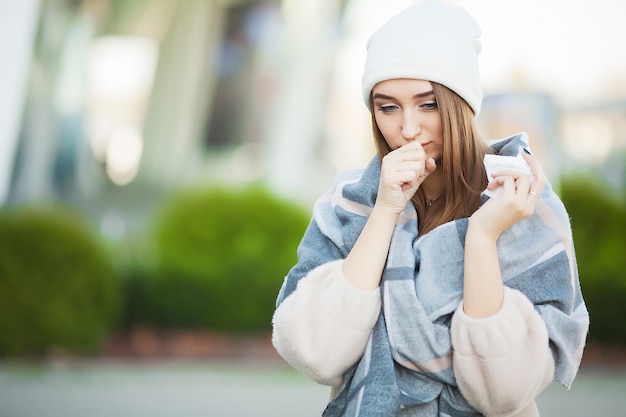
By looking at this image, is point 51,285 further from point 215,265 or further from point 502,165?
point 502,165

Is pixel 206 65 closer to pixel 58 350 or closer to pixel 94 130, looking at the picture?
pixel 94 130

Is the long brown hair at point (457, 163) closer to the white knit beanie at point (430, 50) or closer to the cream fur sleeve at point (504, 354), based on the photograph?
the white knit beanie at point (430, 50)

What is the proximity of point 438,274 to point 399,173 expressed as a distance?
0.25m

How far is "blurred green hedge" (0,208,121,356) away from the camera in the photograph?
6879mm

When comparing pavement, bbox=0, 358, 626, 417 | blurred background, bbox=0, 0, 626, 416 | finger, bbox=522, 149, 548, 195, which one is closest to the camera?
finger, bbox=522, 149, 548, 195

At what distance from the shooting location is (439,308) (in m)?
1.98

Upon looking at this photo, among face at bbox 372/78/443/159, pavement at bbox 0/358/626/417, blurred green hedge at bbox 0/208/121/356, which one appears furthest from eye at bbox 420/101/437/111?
blurred green hedge at bbox 0/208/121/356

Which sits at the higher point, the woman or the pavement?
the woman

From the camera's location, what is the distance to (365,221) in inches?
85.5

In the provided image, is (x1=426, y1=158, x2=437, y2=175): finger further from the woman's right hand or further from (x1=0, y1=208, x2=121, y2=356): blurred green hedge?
(x1=0, y1=208, x2=121, y2=356): blurred green hedge

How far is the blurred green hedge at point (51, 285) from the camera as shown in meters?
6.88

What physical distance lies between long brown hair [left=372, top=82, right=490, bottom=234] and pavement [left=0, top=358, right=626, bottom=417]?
11.3ft

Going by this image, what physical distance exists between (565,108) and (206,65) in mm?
3387

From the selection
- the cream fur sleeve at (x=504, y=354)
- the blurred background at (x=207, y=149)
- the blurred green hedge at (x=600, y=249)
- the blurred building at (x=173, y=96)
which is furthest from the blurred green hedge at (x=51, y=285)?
the cream fur sleeve at (x=504, y=354)
